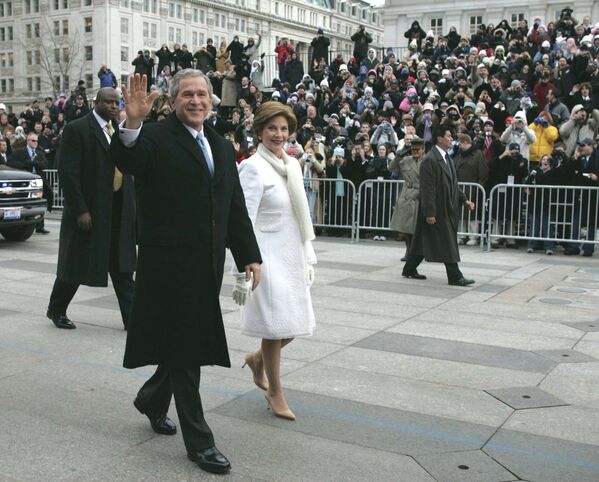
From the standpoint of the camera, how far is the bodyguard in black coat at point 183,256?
4098 mm

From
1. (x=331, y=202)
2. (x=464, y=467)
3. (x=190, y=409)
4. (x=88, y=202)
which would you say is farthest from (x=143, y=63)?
(x=464, y=467)

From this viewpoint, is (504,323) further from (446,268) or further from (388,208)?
(388,208)

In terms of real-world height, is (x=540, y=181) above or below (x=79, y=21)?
below

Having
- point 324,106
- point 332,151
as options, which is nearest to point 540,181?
point 332,151

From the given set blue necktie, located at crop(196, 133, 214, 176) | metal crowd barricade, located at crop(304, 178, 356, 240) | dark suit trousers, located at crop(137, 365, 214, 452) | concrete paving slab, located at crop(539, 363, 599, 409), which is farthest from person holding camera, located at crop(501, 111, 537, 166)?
dark suit trousers, located at crop(137, 365, 214, 452)

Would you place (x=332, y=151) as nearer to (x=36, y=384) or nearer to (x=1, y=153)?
(x=1, y=153)

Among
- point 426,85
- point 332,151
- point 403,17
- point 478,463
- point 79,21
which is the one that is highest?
point 79,21

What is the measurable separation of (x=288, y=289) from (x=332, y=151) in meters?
11.9

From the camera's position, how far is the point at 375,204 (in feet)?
50.0

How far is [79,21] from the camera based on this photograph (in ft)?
301

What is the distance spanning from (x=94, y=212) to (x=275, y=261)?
2.77 m

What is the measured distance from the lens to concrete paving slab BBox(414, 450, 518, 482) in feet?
13.2

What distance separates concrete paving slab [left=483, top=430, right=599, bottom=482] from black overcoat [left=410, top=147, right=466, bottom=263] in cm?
547

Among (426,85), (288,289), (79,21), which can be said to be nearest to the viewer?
(288,289)
